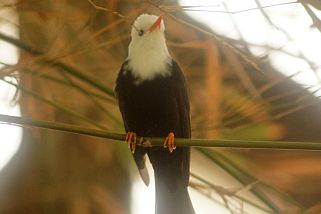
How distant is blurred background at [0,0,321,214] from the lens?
1.21 metres

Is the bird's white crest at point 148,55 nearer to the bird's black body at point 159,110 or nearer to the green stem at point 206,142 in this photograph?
the bird's black body at point 159,110

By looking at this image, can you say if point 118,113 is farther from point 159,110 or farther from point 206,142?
point 206,142

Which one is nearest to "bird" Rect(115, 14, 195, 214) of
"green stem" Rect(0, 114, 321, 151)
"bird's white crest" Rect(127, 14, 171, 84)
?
"bird's white crest" Rect(127, 14, 171, 84)

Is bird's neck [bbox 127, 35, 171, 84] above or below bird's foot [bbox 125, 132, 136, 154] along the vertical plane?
above

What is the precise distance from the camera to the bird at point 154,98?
1.50 m

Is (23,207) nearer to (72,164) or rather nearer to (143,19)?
(72,164)

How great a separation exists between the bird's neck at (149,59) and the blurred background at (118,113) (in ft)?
0.10

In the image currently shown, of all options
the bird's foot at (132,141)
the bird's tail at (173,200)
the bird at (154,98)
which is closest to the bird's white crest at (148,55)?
the bird at (154,98)

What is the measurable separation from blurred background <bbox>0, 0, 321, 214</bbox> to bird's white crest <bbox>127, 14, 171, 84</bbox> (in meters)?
0.03

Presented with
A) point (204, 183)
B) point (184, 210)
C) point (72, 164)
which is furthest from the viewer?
point (72, 164)

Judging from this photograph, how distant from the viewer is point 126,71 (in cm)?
152

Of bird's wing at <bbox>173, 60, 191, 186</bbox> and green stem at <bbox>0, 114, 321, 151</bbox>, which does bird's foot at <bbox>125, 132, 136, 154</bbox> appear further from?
green stem at <bbox>0, 114, 321, 151</bbox>

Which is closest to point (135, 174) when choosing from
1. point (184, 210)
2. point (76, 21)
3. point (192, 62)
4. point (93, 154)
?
point (93, 154)

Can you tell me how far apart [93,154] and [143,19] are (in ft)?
1.26
